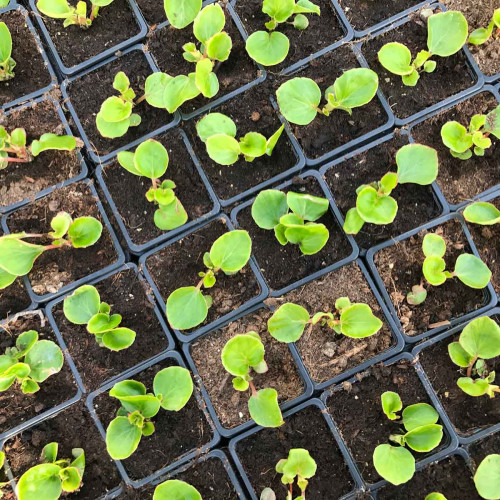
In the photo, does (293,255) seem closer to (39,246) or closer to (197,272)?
(197,272)

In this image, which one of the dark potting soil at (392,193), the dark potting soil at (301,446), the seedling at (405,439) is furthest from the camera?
the dark potting soil at (392,193)

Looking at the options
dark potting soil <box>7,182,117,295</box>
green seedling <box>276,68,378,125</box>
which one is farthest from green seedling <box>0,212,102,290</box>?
green seedling <box>276,68,378,125</box>

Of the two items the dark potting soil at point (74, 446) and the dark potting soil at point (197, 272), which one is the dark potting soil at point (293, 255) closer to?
the dark potting soil at point (197, 272)

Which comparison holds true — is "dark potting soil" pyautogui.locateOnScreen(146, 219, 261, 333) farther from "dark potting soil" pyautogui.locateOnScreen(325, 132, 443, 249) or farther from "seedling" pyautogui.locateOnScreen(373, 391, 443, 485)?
"seedling" pyautogui.locateOnScreen(373, 391, 443, 485)

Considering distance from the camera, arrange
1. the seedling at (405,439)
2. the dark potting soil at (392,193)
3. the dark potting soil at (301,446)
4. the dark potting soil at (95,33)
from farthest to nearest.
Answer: the dark potting soil at (95,33) → the dark potting soil at (392,193) → the dark potting soil at (301,446) → the seedling at (405,439)

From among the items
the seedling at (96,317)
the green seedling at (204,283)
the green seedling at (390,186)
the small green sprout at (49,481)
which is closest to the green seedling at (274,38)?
the green seedling at (390,186)

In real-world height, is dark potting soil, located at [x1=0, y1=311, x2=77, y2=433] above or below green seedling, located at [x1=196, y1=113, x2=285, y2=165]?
below
